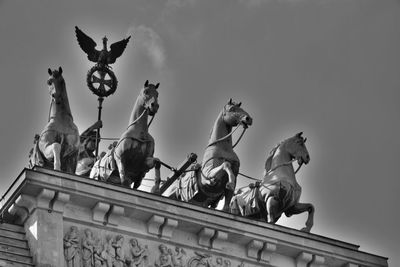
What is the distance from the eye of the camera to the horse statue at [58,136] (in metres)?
34.6

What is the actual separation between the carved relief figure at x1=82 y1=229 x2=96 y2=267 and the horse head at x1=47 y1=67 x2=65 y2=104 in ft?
9.99

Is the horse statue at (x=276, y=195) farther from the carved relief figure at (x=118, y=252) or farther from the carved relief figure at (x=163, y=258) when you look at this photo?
the carved relief figure at (x=118, y=252)

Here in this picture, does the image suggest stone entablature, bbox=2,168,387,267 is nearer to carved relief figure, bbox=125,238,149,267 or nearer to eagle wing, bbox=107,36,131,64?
carved relief figure, bbox=125,238,149,267

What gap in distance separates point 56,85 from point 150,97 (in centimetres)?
197

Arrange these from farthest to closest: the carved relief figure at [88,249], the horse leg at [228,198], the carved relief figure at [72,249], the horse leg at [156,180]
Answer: the horse leg at [228,198], the horse leg at [156,180], the carved relief figure at [88,249], the carved relief figure at [72,249]

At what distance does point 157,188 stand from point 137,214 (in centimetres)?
166

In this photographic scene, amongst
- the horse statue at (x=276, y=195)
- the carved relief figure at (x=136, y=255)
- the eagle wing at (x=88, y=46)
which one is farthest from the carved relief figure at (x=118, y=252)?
the eagle wing at (x=88, y=46)

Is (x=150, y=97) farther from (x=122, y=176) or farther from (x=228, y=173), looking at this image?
(x=228, y=173)

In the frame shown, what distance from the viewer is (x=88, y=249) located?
33.1m

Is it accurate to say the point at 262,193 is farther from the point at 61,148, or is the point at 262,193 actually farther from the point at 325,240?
the point at 61,148

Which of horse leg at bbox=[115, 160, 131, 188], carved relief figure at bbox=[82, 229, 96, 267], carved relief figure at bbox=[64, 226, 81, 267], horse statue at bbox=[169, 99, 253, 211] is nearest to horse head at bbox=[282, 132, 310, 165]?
horse statue at bbox=[169, 99, 253, 211]

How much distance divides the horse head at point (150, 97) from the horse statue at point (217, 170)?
1684 mm

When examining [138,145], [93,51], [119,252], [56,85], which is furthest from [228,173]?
[93,51]

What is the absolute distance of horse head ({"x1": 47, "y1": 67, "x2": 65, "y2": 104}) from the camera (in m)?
35.0
